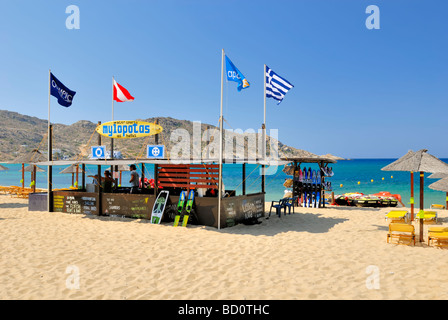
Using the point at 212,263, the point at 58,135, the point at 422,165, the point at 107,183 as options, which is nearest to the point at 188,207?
the point at 212,263

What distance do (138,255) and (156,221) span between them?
166 inches

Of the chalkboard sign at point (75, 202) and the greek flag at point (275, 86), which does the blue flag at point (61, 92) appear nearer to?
the chalkboard sign at point (75, 202)

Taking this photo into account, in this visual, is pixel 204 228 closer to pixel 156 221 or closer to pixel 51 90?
pixel 156 221

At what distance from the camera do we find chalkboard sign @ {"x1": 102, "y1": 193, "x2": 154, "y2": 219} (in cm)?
1228

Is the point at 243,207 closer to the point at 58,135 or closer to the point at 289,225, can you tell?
the point at 289,225

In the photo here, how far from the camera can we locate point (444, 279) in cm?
585

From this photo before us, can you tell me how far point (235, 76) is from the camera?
11227 millimetres

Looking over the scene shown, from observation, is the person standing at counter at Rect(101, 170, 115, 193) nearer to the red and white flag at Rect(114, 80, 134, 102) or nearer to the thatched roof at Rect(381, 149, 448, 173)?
the red and white flag at Rect(114, 80, 134, 102)

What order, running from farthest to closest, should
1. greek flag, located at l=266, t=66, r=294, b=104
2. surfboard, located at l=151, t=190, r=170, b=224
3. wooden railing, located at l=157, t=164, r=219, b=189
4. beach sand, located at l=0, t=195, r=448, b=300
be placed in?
greek flag, located at l=266, t=66, r=294, b=104 < surfboard, located at l=151, t=190, r=170, b=224 < wooden railing, located at l=157, t=164, r=219, b=189 < beach sand, located at l=0, t=195, r=448, b=300

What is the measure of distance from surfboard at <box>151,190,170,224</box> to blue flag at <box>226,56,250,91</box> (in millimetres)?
4775

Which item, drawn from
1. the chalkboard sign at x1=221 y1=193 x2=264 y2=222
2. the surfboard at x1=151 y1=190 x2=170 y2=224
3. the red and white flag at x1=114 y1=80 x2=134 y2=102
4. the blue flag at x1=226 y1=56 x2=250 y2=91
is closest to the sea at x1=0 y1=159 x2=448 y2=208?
the chalkboard sign at x1=221 y1=193 x2=264 y2=222

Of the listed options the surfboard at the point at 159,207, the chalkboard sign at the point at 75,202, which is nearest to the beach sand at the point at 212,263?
the surfboard at the point at 159,207

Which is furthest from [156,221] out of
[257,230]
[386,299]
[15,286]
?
[386,299]

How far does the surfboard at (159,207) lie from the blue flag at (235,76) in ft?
15.7
